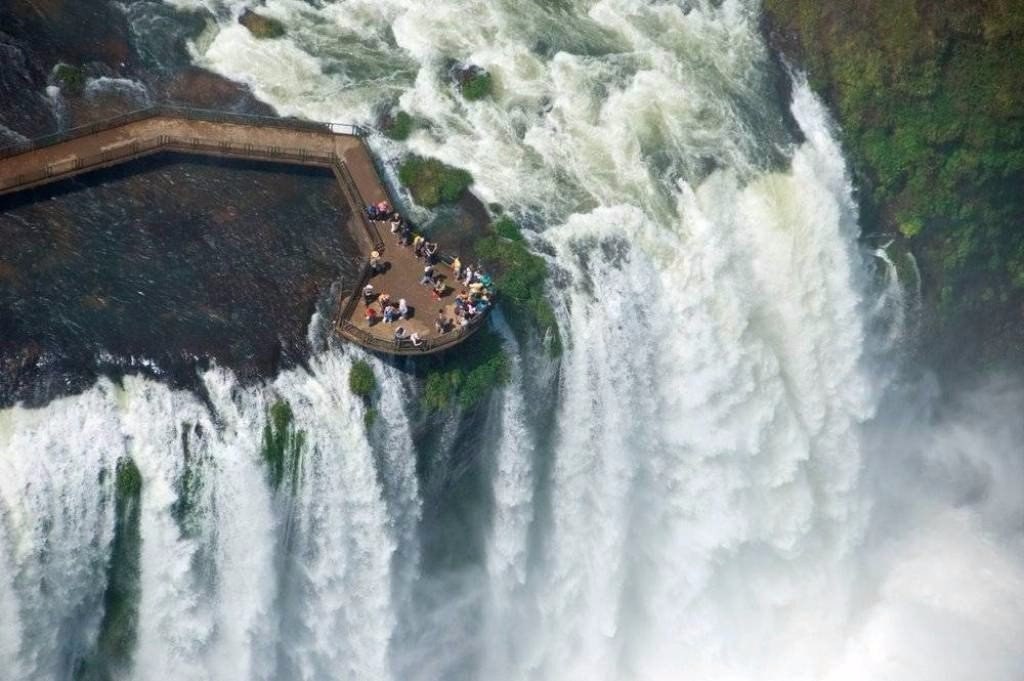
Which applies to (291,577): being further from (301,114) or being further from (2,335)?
(301,114)

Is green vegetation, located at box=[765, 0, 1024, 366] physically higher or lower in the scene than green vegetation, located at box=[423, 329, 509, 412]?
higher

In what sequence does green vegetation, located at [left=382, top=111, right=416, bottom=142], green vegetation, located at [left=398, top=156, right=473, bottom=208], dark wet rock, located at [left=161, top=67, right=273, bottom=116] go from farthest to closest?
green vegetation, located at [left=382, top=111, right=416, bottom=142], dark wet rock, located at [left=161, top=67, right=273, bottom=116], green vegetation, located at [left=398, top=156, right=473, bottom=208]

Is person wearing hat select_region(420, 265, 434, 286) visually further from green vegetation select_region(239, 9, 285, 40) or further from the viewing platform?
green vegetation select_region(239, 9, 285, 40)

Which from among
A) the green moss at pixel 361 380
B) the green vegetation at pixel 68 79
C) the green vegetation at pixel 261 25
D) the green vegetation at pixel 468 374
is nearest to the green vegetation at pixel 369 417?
the green moss at pixel 361 380

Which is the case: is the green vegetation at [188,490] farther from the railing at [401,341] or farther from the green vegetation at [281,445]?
the railing at [401,341]

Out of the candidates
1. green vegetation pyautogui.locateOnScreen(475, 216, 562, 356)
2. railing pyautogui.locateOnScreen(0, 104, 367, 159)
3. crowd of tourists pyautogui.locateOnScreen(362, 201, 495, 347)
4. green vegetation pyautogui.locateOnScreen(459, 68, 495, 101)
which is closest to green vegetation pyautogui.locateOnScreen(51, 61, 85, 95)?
railing pyautogui.locateOnScreen(0, 104, 367, 159)

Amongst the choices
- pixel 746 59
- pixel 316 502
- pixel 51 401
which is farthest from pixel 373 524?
pixel 746 59

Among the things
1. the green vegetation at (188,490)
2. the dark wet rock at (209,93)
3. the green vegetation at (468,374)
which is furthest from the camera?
the dark wet rock at (209,93)
